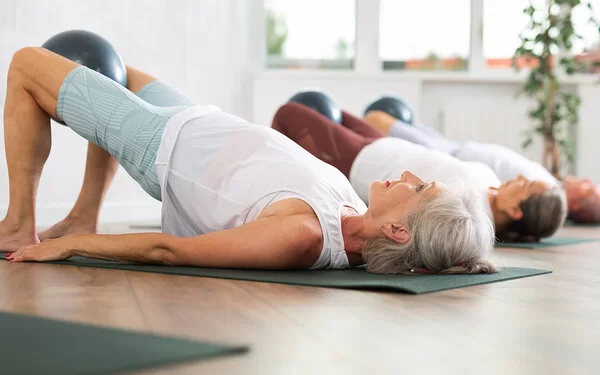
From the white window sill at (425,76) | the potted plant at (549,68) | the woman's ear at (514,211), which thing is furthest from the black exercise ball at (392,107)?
the woman's ear at (514,211)

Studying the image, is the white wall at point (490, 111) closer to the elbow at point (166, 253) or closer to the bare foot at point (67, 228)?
the bare foot at point (67, 228)

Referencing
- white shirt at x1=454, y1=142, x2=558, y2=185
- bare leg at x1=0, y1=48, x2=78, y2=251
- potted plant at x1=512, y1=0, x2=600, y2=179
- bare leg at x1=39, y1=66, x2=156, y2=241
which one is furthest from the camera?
potted plant at x1=512, y1=0, x2=600, y2=179

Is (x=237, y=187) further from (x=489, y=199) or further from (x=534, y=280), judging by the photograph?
(x=489, y=199)

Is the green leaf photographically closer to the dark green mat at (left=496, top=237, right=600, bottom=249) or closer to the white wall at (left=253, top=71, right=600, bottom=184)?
the white wall at (left=253, top=71, right=600, bottom=184)

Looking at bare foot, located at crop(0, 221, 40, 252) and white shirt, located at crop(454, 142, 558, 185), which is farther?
white shirt, located at crop(454, 142, 558, 185)

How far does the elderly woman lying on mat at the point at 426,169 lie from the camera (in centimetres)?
354

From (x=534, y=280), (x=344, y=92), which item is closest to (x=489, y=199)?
(x=534, y=280)

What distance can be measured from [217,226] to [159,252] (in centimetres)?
18

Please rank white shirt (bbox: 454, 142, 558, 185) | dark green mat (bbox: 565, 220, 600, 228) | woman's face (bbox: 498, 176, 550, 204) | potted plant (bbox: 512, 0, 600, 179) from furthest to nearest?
1. potted plant (bbox: 512, 0, 600, 179)
2. dark green mat (bbox: 565, 220, 600, 228)
3. white shirt (bbox: 454, 142, 558, 185)
4. woman's face (bbox: 498, 176, 550, 204)

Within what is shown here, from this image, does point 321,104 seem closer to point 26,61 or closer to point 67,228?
point 67,228

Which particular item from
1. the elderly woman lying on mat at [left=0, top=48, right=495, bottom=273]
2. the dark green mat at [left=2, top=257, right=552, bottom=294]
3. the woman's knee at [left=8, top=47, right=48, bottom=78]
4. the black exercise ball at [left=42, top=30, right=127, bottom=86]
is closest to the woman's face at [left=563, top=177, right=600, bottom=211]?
Answer: the dark green mat at [left=2, top=257, right=552, bottom=294]

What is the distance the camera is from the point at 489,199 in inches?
139

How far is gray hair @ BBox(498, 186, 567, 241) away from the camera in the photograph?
3.57 m

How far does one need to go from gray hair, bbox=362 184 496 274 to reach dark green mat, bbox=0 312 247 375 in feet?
3.24
